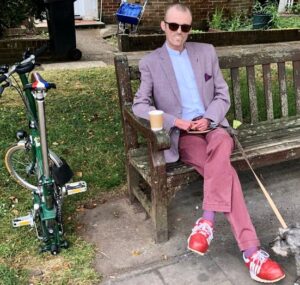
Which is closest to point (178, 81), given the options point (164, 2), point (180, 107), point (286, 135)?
point (180, 107)

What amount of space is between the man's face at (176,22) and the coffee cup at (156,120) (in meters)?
0.68

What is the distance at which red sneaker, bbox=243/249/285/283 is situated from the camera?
8.96ft

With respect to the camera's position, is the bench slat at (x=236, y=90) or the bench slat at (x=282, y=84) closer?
the bench slat at (x=236, y=90)

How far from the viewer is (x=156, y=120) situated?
2846mm

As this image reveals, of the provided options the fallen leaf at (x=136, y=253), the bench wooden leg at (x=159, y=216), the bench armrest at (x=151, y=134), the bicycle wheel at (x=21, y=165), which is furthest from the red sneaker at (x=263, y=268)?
the bicycle wheel at (x=21, y=165)

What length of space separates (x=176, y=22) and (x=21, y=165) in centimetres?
179

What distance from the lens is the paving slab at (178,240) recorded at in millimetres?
2893

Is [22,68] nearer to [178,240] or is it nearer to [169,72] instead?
[169,72]

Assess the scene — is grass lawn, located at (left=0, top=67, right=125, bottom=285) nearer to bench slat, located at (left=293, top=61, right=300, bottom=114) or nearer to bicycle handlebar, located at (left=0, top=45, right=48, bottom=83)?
bicycle handlebar, located at (left=0, top=45, right=48, bottom=83)

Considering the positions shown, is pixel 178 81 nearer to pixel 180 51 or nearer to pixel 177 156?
pixel 180 51

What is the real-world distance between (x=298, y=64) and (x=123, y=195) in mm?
1960

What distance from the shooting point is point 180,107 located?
131 inches

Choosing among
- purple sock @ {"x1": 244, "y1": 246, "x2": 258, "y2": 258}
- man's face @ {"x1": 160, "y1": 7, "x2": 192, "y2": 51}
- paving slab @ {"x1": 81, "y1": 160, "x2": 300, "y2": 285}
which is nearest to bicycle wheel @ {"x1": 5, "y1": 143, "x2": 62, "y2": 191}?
paving slab @ {"x1": 81, "y1": 160, "x2": 300, "y2": 285}

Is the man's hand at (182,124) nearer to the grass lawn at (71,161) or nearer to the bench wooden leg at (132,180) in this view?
the bench wooden leg at (132,180)
